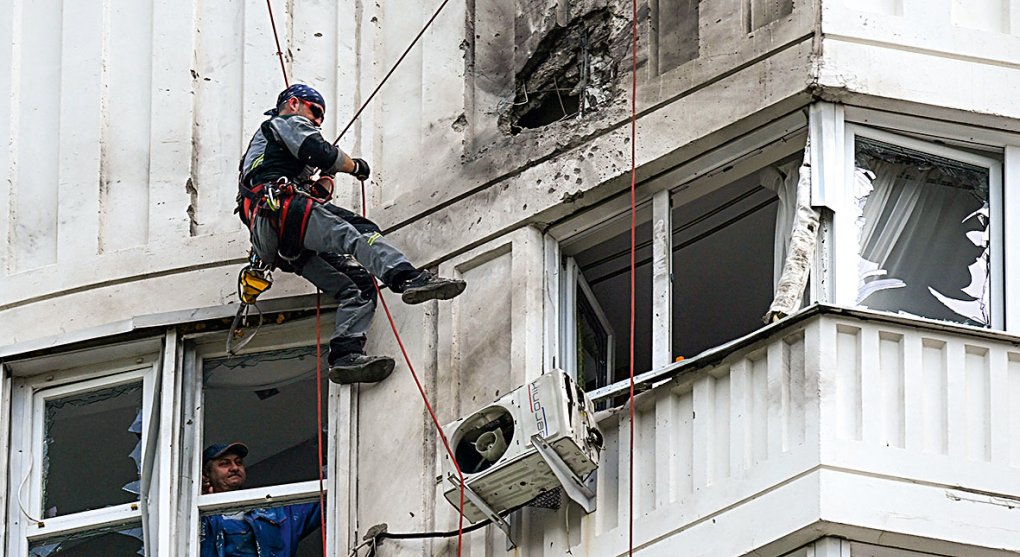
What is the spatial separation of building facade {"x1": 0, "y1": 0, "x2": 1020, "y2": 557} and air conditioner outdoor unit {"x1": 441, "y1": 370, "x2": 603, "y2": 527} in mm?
217

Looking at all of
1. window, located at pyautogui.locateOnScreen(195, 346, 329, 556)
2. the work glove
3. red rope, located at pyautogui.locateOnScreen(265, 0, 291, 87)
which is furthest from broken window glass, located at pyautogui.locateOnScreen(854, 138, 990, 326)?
red rope, located at pyautogui.locateOnScreen(265, 0, 291, 87)

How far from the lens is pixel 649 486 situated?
→ 14812 millimetres

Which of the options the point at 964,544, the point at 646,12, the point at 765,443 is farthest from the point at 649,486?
the point at 646,12

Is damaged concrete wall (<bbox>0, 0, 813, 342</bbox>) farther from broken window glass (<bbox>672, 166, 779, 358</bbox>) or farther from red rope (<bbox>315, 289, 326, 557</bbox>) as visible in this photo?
broken window glass (<bbox>672, 166, 779, 358</bbox>)

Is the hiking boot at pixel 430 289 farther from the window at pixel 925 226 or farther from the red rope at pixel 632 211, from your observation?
the window at pixel 925 226

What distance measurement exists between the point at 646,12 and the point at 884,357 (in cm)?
277

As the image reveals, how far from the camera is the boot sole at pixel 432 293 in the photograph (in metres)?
15.3

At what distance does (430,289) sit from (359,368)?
90cm

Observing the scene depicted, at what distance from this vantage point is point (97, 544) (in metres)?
16.8

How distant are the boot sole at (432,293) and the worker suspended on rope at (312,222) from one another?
0.48 meters

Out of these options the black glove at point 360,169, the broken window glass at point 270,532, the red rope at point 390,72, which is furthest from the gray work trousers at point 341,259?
the broken window glass at point 270,532

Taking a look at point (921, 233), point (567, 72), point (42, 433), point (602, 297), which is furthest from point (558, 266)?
point (42, 433)

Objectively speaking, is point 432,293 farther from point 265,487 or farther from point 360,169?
point 265,487

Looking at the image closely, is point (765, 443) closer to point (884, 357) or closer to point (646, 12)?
point (884, 357)
